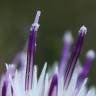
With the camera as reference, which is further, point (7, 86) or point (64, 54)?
point (64, 54)

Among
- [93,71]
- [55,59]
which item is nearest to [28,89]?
[55,59]

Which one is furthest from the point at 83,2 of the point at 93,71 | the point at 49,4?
the point at 93,71

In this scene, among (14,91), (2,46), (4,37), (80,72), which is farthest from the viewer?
(4,37)

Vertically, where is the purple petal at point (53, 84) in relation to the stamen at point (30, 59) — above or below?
below

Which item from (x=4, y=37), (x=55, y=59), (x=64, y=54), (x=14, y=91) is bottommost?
(x=14, y=91)

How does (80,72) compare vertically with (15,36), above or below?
below

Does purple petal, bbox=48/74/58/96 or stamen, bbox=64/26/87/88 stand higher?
stamen, bbox=64/26/87/88

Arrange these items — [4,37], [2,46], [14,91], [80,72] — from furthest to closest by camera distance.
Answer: [4,37] < [2,46] < [80,72] < [14,91]

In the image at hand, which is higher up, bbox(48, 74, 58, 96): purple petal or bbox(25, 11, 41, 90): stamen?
bbox(25, 11, 41, 90): stamen

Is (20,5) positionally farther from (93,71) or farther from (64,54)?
(64,54)

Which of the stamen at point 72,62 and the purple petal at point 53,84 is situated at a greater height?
the stamen at point 72,62
